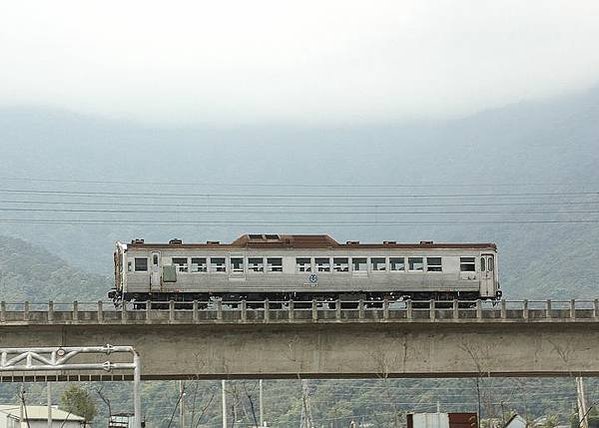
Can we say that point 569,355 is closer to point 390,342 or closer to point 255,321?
point 390,342

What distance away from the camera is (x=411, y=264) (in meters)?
68.6

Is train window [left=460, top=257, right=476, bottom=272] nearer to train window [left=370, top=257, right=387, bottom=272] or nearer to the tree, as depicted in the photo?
train window [left=370, top=257, right=387, bottom=272]

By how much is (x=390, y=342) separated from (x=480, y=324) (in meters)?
4.75

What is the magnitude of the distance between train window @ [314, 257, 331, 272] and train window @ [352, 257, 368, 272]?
4.67ft

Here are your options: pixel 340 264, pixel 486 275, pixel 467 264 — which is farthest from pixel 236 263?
pixel 486 275

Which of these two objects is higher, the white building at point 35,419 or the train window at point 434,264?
the train window at point 434,264

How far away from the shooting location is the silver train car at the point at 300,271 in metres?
66.8

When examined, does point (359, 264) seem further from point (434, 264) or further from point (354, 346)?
point (354, 346)

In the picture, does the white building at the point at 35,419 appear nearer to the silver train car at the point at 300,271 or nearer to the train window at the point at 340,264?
the silver train car at the point at 300,271

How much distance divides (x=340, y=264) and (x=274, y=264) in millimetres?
3762

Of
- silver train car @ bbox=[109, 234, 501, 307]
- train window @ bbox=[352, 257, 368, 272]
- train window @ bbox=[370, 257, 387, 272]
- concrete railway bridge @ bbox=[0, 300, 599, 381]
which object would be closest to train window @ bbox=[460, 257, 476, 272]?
silver train car @ bbox=[109, 234, 501, 307]

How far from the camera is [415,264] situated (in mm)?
68625

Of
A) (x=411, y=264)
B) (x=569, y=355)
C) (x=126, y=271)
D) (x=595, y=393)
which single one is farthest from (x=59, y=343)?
(x=595, y=393)

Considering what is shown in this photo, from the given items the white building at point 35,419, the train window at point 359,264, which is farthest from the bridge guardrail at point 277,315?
→ the white building at point 35,419
